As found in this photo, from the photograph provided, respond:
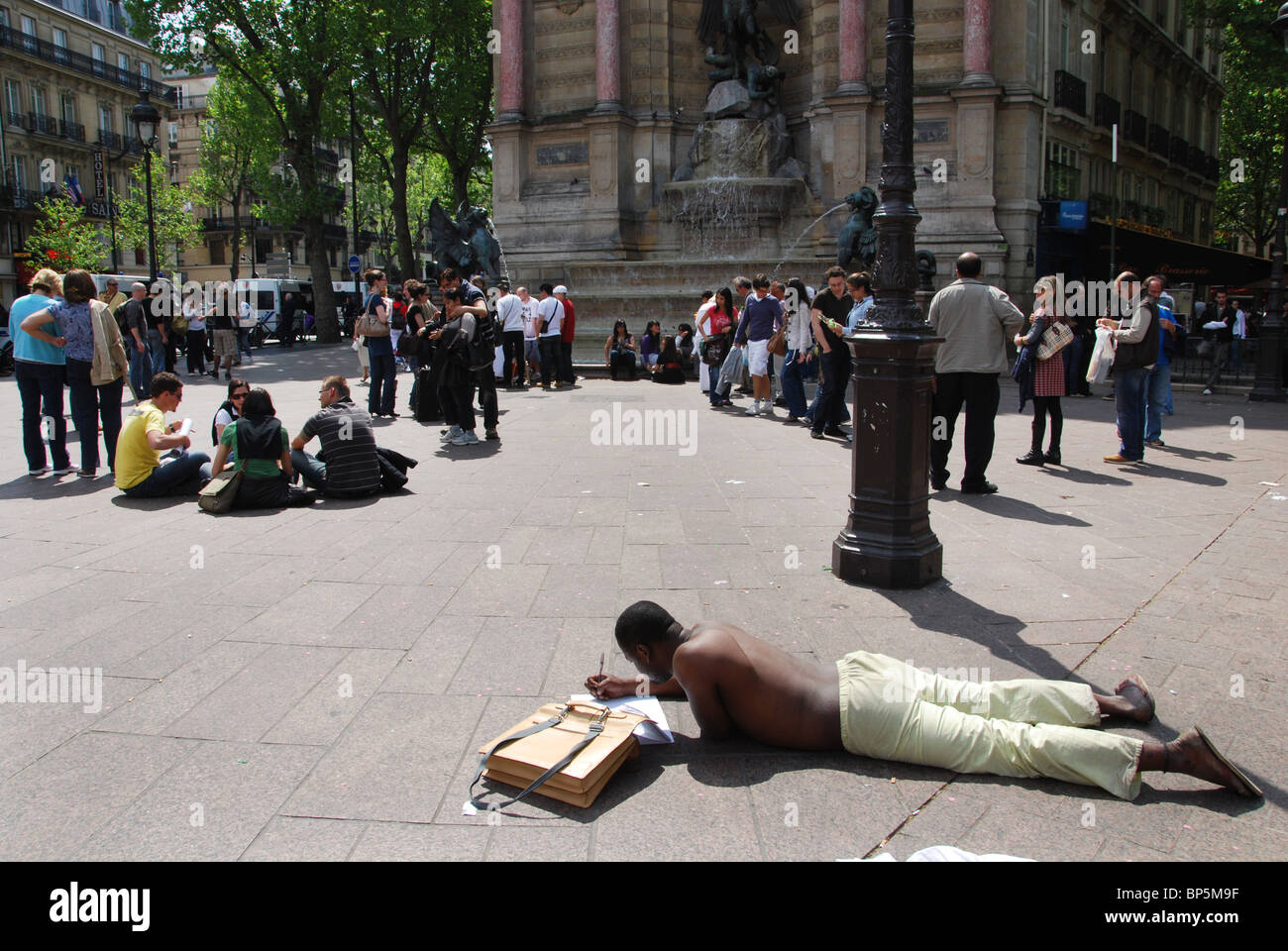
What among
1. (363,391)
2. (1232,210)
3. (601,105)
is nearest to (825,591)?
(363,391)

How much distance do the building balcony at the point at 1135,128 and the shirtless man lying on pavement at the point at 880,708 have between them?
33854 mm

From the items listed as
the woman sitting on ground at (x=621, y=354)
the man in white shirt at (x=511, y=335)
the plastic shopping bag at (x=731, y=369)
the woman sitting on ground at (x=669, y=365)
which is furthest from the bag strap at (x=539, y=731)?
the woman sitting on ground at (x=621, y=354)

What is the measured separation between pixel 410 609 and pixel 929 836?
3.22m

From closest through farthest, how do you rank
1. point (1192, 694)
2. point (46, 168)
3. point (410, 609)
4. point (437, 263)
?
point (1192, 694) < point (410, 609) < point (437, 263) < point (46, 168)

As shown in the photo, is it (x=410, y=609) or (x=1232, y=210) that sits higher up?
(x=1232, y=210)

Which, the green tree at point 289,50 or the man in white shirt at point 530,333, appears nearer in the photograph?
the man in white shirt at point 530,333

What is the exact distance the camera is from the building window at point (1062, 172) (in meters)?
26.0

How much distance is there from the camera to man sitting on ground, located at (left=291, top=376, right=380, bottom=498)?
28.0 feet

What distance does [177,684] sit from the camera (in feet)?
14.9

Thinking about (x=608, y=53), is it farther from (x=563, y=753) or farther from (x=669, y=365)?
(x=563, y=753)

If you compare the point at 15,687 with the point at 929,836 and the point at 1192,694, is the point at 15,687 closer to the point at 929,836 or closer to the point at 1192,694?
the point at 929,836

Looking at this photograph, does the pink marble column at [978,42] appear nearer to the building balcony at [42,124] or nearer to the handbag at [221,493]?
the handbag at [221,493]

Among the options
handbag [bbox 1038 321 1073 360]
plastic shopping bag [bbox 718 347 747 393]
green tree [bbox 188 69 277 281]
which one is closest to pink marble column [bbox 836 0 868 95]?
plastic shopping bag [bbox 718 347 747 393]
